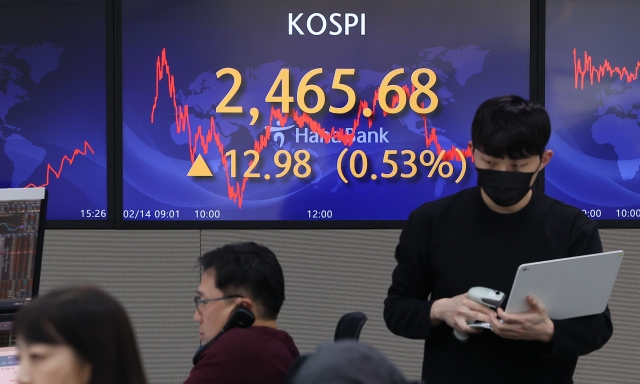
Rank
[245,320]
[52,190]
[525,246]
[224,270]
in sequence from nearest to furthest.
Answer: [525,246] → [245,320] → [224,270] → [52,190]

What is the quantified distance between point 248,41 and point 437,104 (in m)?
0.87

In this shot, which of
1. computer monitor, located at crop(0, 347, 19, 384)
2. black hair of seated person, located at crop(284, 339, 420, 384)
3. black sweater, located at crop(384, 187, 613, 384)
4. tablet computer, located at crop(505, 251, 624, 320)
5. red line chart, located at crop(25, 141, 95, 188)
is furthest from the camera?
red line chart, located at crop(25, 141, 95, 188)

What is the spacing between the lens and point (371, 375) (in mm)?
759

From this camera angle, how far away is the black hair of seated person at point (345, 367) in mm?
750

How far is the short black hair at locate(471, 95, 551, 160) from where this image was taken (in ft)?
5.25

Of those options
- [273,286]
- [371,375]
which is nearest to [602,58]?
[273,286]

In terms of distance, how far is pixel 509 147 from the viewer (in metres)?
1.61

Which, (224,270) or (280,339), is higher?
(224,270)

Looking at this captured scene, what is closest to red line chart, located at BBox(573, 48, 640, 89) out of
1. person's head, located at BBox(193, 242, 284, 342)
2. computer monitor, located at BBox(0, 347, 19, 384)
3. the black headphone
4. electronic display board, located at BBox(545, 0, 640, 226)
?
electronic display board, located at BBox(545, 0, 640, 226)

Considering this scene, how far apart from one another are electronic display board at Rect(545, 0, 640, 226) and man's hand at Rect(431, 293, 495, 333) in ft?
6.37

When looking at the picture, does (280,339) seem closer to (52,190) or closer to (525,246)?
(525,246)

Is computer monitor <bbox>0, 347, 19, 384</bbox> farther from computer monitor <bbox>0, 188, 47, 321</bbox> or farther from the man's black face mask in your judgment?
the man's black face mask

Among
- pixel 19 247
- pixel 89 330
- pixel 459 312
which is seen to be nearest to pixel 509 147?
pixel 459 312

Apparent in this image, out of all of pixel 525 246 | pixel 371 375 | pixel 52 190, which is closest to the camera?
pixel 371 375
